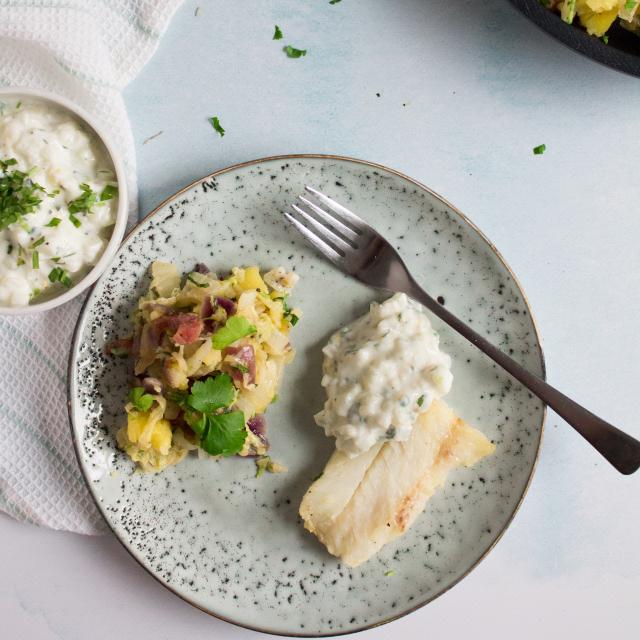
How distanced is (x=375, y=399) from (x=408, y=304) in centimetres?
28

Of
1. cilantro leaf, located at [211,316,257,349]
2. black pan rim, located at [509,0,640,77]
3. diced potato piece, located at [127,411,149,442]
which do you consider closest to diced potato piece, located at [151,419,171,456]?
diced potato piece, located at [127,411,149,442]

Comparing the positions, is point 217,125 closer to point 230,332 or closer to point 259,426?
point 230,332

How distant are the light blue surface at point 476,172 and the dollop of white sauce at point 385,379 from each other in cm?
45

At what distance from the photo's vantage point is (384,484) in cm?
196

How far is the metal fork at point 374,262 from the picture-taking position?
6.35 feet

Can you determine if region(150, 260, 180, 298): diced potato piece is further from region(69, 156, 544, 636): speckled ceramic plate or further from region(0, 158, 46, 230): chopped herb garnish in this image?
region(0, 158, 46, 230): chopped herb garnish

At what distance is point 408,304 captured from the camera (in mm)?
1955

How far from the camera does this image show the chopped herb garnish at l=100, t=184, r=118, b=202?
6.04 ft

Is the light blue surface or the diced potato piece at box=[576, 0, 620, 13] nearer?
the diced potato piece at box=[576, 0, 620, 13]

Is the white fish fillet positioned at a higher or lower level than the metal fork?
lower

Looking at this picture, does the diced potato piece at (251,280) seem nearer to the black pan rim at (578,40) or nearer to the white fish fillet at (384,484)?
the white fish fillet at (384,484)

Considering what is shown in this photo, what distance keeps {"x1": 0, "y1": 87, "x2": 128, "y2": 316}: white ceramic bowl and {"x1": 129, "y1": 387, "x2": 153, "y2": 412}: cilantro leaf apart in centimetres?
30

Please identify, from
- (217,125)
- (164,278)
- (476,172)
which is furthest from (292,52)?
(164,278)

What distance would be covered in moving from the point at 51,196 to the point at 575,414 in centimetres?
145
